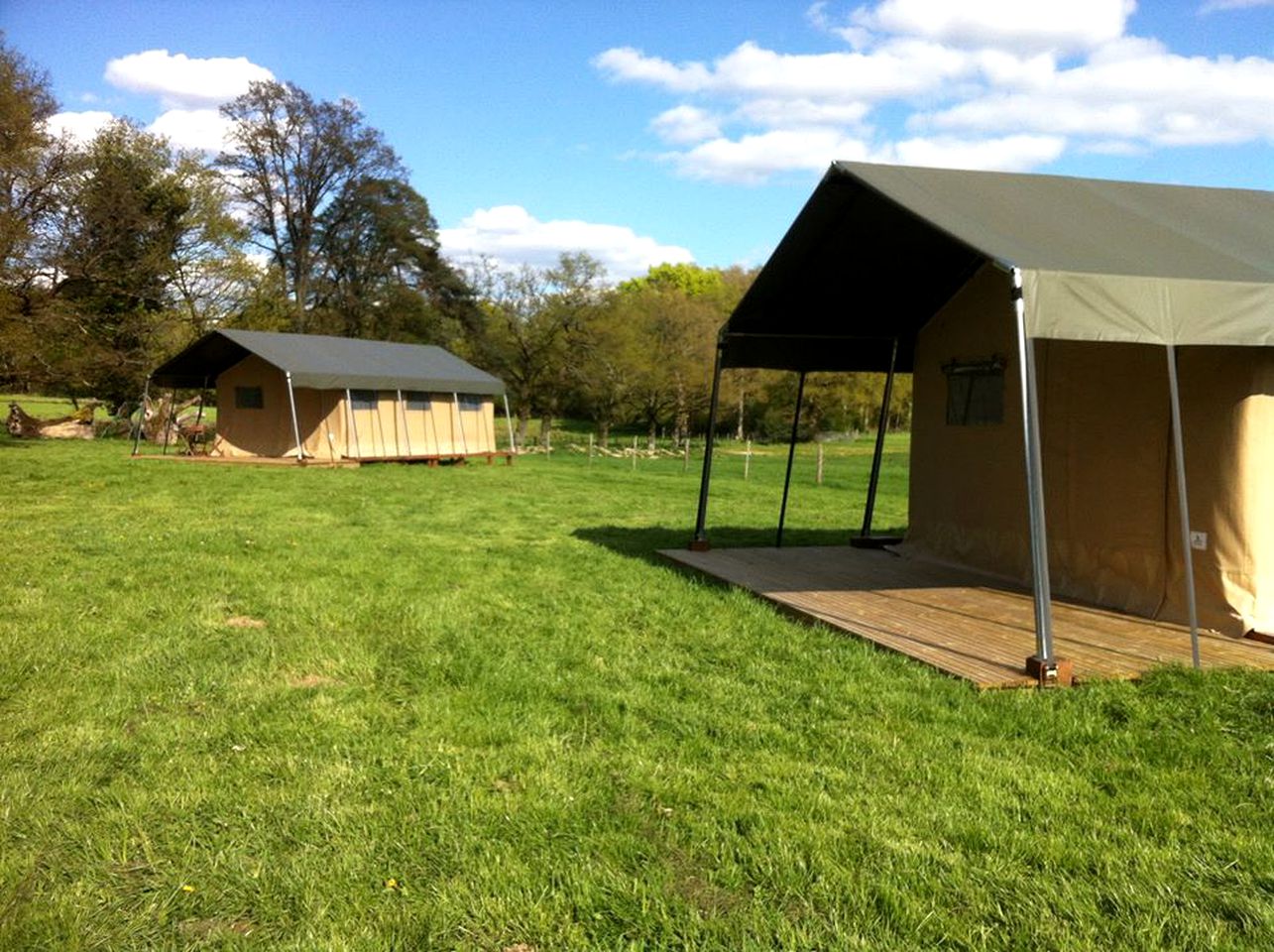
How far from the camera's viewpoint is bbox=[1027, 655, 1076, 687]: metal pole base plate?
16.0ft

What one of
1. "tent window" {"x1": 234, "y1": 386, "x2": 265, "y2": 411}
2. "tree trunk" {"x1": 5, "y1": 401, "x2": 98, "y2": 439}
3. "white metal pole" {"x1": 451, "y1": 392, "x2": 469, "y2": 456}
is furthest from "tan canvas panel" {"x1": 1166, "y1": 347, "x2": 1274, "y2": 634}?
"tree trunk" {"x1": 5, "y1": 401, "x2": 98, "y2": 439}

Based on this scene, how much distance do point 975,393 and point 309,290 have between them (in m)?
36.4

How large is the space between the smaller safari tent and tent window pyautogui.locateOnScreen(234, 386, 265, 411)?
1.0 inches

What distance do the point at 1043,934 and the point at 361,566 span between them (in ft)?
22.4

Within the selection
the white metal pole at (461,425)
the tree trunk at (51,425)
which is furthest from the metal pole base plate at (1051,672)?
the tree trunk at (51,425)

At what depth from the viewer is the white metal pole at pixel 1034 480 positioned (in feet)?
15.9

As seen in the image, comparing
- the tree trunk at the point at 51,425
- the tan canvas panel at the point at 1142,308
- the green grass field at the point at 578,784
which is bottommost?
the green grass field at the point at 578,784

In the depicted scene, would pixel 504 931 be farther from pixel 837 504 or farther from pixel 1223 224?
pixel 837 504

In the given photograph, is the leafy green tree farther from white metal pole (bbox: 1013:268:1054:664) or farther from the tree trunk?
white metal pole (bbox: 1013:268:1054:664)

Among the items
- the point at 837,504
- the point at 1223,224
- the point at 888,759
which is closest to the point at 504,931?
the point at 888,759

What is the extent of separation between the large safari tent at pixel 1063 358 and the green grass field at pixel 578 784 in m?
1.21

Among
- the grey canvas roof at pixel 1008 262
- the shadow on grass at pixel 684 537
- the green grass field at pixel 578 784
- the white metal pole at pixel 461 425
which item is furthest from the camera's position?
the white metal pole at pixel 461 425

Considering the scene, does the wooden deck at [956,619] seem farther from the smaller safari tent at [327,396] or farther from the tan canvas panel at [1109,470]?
the smaller safari tent at [327,396]

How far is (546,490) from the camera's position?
17391 mm
